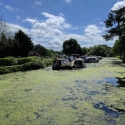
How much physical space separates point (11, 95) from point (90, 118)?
13.9 ft

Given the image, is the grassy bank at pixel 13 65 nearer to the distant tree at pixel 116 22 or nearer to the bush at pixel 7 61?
the bush at pixel 7 61

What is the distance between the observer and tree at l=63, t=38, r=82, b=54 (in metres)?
79.5

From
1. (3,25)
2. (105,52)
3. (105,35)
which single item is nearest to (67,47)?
(105,52)

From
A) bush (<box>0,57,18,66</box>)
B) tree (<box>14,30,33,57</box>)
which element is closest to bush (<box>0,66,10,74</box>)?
bush (<box>0,57,18,66</box>)

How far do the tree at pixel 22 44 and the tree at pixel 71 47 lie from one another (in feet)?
125

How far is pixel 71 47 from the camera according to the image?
8050 cm

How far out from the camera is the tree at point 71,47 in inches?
3130

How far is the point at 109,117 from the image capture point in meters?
4.91

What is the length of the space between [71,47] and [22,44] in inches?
1690

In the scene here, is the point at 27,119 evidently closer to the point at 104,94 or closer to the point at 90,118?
the point at 90,118

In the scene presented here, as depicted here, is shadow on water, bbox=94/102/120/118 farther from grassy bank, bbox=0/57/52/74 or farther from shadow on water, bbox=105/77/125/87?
grassy bank, bbox=0/57/52/74

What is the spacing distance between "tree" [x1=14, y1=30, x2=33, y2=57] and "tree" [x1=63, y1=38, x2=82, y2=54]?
38.2m

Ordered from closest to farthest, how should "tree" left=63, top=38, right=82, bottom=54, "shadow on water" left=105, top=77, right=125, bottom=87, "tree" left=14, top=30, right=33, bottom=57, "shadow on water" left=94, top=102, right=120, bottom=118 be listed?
"shadow on water" left=94, top=102, right=120, bottom=118 < "shadow on water" left=105, top=77, right=125, bottom=87 < "tree" left=14, top=30, right=33, bottom=57 < "tree" left=63, top=38, right=82, bottom=54

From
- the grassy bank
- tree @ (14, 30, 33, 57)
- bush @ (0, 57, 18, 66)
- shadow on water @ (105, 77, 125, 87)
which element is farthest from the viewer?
tree @ (14, 30, 33, 57)
